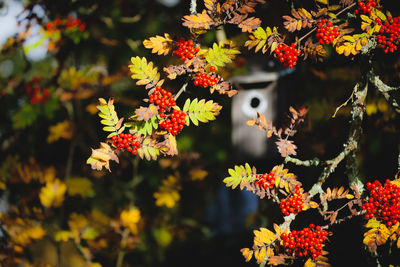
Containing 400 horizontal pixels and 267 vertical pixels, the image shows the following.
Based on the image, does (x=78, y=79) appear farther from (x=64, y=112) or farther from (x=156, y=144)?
(x=156, y=144)

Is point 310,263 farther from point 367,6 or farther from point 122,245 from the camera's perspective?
point 122,245

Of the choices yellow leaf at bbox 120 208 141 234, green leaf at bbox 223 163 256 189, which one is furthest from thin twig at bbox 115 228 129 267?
green leaf at bbox 223 163 256 189

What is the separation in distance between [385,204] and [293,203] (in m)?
0.37

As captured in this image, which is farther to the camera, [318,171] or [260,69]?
[318,171]

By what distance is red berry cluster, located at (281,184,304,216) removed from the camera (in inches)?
52.4

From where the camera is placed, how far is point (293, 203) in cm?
133

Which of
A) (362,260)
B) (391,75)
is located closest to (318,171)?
(362,260)

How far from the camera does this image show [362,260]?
1.99m

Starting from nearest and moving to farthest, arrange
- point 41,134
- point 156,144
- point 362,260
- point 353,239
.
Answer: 1. point 156,144
2. point 362,260
3. point 353,239
4. point 41,134

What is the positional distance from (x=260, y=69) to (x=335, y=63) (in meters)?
0.89

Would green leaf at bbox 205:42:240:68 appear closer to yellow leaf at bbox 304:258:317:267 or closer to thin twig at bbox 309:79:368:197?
thin twig at bbox 309:79:368:197

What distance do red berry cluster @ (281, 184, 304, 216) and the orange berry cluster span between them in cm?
198

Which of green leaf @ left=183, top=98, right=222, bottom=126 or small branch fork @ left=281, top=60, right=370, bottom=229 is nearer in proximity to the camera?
green leaf @ left=183, top=98, right=222, bottom=126

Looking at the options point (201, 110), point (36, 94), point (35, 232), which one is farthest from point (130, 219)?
point (201, 110)
